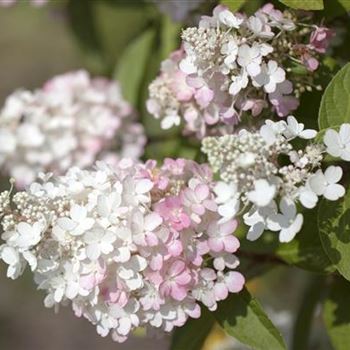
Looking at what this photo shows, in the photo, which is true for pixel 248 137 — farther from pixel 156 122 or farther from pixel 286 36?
pixel 156 122

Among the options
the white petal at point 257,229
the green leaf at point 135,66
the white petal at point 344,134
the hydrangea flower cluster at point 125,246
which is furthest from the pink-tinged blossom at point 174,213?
the green leaf at point 135,66

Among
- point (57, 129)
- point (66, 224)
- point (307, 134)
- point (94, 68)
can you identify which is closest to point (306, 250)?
point (307, 134)

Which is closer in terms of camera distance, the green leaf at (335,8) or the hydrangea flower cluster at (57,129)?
the green leaf at (335,8)

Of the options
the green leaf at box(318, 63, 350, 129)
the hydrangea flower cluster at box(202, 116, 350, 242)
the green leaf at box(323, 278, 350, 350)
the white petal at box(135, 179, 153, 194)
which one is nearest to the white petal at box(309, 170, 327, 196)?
the hydrangea flower cluster at box(202, 116, 350, 242)

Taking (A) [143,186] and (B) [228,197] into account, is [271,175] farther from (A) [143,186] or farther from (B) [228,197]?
(A) [143,186]

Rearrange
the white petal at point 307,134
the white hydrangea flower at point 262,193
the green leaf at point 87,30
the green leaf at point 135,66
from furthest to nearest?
1. the green leaf at point 87,30
2. the green leaf at point 135,66
3. the white petal at point 307,134
4. the white hydrangea flower at point 262,193

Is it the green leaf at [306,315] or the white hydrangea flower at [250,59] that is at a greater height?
the white hydrangea flower at [250,59]

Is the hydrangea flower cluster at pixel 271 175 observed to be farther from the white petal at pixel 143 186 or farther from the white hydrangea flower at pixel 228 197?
the white petal at pixel 143 186
